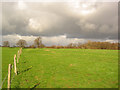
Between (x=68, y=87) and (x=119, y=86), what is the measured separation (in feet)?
19.6

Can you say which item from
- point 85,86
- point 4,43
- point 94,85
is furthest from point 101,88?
point 4,43

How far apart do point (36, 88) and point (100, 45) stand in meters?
131

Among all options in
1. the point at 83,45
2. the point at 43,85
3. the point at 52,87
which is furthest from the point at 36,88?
the point at 83,45

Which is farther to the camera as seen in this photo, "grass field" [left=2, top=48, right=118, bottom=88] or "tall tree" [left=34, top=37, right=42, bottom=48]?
"tall tree" [left=34, top=37, right=42, bottom=48]

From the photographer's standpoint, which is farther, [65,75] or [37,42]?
[37,42]

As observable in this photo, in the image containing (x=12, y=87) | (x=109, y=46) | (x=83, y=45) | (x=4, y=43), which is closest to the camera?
(x=12, y=87)

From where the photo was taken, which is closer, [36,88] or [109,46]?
[36,88]

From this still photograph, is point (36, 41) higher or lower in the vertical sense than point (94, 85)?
higher

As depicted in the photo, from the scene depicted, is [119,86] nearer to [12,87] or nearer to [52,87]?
[52,87]

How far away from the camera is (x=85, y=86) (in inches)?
379

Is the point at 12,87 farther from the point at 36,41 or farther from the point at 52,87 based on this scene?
the point at 36,41

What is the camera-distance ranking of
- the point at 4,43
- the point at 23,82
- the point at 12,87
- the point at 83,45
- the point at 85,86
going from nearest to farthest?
the point at 12,87 → the point at 85,86 → the point at 23,82 → the point at 83,45 → the point at 4,43

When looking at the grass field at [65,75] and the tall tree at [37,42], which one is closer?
the grass field at [65,75]

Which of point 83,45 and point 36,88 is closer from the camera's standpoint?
point 36,88
